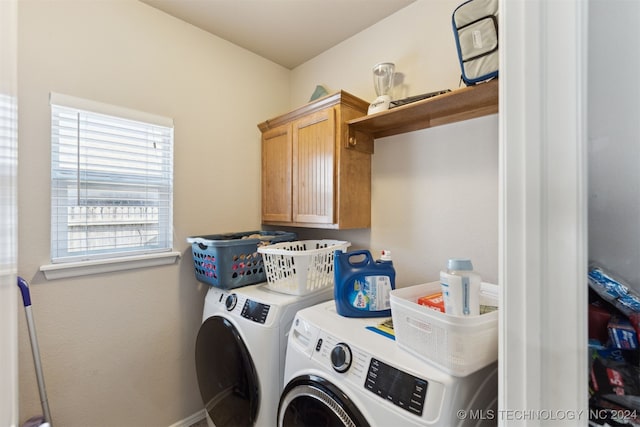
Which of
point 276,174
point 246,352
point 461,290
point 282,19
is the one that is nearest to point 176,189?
point 276,174

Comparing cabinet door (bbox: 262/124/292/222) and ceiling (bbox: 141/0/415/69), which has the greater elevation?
ceiling (bbox: 141/0/415/69)

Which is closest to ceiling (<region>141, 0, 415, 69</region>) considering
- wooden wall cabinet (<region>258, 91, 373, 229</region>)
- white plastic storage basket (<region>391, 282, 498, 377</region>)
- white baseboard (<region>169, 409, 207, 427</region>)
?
wooden wall cabinet (<region>258, 91, 373, 229</region>)

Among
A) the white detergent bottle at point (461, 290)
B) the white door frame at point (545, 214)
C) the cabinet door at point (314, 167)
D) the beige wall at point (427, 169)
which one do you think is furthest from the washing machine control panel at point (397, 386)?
the cabinet door at point (314, 167)

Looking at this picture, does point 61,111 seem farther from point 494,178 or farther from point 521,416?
point 494,178

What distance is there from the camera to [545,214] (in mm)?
432

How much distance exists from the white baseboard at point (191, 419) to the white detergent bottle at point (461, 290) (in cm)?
195

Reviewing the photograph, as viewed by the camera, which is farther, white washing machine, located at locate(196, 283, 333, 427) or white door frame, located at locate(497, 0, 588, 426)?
white washing machine, located at locate(196, 283, 333, 427)

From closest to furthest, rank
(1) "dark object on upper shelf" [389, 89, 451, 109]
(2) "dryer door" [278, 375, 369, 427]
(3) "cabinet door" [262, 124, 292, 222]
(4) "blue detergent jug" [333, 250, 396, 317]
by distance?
(2) "dryer door" [278, 375, 369, 427], (4) "blue detergent jug" [333, 250, 396, 317], (1) "dark object on upper shelf" [389, 89, 451, 109], (3) "cabinet door" [262, 124, 292, 222]

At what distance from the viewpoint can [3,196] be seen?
57cm

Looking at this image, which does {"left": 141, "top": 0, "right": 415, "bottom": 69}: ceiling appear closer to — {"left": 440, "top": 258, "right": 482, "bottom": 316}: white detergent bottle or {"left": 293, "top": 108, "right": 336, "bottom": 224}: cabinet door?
{"left": 293, "top": 108, "right": 336, "bottom": 224}: cabinet door

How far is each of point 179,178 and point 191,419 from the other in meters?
1.63

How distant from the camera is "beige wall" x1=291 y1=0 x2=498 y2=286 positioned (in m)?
1.36

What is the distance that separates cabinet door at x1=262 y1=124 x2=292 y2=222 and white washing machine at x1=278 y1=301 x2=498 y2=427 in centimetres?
103

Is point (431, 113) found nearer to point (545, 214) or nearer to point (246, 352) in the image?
point (545, 214)
